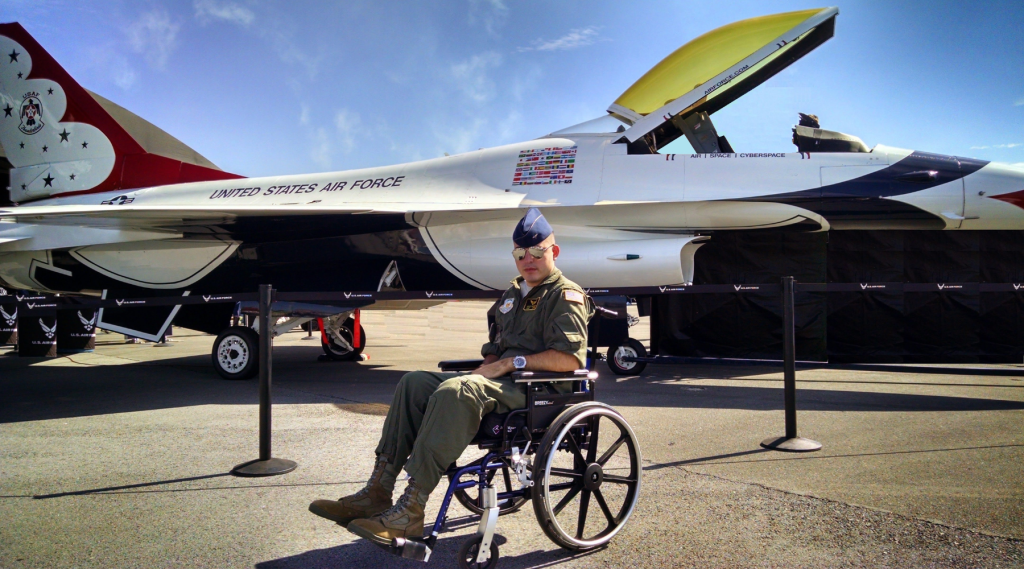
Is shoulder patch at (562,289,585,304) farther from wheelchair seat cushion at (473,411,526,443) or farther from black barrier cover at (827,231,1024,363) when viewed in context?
black barrier cover at (827,231,1024,363)

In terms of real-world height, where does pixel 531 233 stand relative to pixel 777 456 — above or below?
above

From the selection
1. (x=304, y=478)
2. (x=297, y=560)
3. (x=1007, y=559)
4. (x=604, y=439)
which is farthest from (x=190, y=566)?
(x=1007, y=559)

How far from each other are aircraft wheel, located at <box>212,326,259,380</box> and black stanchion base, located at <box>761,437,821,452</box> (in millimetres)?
5904

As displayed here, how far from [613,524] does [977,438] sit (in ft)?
10.6

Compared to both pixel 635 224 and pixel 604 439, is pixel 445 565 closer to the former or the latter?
pixel 604 439

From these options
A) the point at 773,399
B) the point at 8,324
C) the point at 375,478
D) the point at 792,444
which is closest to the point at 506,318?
the point at 375,478

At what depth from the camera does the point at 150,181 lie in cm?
1005

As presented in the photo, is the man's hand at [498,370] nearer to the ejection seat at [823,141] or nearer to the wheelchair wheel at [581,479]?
the wheelchair wheel at [581,479]

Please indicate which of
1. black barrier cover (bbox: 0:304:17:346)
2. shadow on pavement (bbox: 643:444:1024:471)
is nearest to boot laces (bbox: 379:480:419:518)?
shadow on pavement (bbox: 643:444:1024:471)

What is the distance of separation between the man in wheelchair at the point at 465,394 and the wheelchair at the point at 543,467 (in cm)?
6

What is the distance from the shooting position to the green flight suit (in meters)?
2.35

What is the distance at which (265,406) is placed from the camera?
388 cm

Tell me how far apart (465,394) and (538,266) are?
728mm

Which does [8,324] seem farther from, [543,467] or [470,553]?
[543,467]
